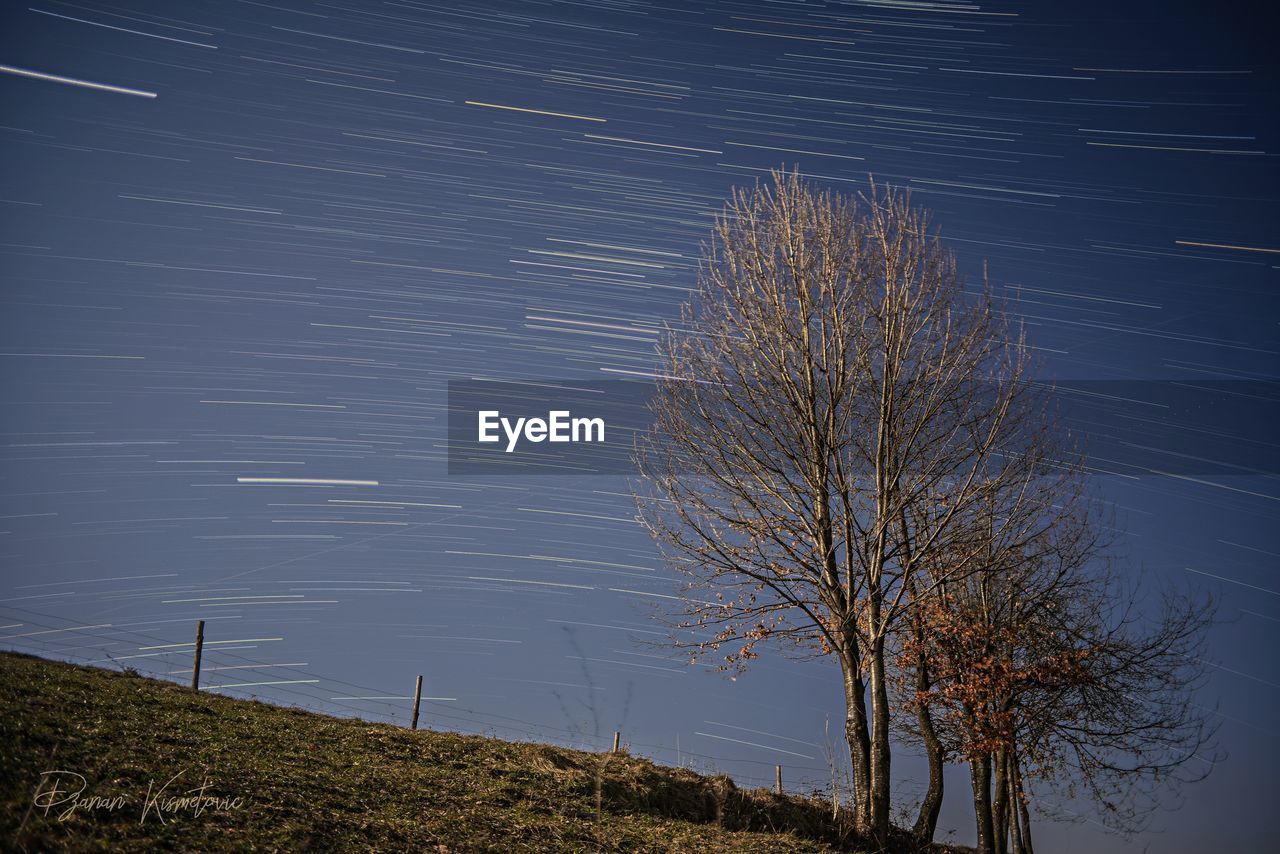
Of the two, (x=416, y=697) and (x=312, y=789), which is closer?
(x=312, y=789)

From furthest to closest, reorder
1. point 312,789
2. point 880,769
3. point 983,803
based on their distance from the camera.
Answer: point 983,803, point 880,769, point 312,789

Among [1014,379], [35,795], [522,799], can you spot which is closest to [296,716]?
[522,799]

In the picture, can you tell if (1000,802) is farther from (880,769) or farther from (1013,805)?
(880,769)

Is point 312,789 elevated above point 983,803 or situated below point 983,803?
above

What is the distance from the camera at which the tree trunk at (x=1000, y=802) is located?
Answer: 22.3 m

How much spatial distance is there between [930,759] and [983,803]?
1.76 meters

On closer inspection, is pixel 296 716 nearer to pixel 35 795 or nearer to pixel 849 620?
pixel 35 795

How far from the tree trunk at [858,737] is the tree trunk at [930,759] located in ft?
23.1

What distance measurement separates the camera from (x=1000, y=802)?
2273cm

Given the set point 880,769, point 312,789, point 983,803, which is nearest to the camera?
point 312,789

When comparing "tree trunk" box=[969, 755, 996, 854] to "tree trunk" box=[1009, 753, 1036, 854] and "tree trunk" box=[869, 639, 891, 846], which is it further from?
"tree trunk" box=[869, 639, 891, 846]

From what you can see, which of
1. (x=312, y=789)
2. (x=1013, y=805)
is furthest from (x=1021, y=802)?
(x=312, y=789)

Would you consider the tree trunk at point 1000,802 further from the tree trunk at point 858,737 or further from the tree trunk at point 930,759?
the tree trunk at point 858,737

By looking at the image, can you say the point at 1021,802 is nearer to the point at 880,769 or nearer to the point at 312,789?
the point at 880,769
